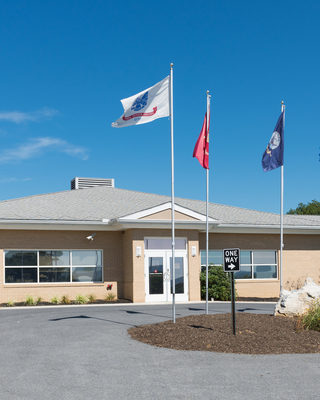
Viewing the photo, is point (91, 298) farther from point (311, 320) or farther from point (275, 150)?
point (311, 320)

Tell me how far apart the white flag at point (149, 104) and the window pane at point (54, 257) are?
1016cm

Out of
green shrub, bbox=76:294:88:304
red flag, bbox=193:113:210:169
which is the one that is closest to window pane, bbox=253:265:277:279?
green shrub, bbox=76:294:88:304

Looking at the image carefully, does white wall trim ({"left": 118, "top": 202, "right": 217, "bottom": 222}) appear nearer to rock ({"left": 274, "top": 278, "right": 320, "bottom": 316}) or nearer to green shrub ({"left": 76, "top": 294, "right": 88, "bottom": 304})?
green shrub ({"left": 76, "top": 294, "right": 88, "bottom": 304})

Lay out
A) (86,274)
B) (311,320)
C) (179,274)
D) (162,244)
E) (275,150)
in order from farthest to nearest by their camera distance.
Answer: (86,274) < (179,274) < (162,244) < (275,150) < (311,320)

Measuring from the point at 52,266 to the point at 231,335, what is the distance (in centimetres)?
1280

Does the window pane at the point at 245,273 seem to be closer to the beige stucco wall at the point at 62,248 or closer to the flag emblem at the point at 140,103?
the beige stucco wall at the point at 62,248

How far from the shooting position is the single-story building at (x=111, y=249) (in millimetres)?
22672

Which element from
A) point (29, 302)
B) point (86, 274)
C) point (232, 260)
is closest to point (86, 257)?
point (86, 274)

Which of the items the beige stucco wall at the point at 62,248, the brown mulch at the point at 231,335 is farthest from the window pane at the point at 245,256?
the brown mulch at the point at 231,335

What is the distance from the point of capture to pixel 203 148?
16609 mm

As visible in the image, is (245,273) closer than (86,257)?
No

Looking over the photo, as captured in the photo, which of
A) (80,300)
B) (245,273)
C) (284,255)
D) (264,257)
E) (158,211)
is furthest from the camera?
(284,255)

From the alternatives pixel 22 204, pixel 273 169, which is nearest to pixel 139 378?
pixel 273 169

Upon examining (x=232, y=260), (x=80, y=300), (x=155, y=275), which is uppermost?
(x=232, y=260)
